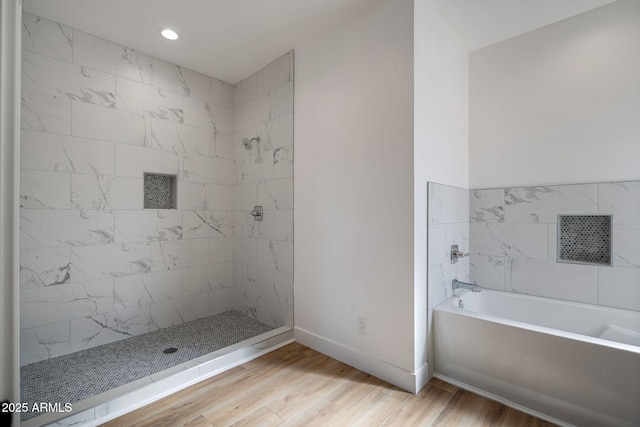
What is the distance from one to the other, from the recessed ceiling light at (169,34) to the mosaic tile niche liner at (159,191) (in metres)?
1.24

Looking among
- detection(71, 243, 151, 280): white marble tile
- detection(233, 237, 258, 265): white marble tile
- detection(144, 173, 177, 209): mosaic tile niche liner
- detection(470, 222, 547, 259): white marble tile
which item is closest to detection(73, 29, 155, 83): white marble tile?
detection(144, 173, 177, 209): mosaic tile niche liner

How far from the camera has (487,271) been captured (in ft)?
8.79

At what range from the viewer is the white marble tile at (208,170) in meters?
3.12

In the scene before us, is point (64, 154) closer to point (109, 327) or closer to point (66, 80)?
point (66, 80)

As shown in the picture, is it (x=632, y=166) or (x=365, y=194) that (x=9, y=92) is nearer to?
(x=365, y=194)

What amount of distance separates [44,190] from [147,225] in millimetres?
790

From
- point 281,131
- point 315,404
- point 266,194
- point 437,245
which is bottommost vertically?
point 315,404

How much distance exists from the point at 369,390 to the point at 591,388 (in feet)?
4.03

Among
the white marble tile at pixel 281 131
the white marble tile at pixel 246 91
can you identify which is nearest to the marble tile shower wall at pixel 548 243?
the white marble tile at pixel 281 131

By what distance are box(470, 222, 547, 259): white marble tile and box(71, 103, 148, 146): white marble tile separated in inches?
129

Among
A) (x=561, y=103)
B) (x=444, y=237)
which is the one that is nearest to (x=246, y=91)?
(x=444, y=237)

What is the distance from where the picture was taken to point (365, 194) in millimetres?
2205

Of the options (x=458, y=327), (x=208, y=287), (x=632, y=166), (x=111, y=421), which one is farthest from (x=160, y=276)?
(x=632, y=166)

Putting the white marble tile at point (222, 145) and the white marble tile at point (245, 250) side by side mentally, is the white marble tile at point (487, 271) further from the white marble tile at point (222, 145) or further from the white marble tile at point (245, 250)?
the white marble tile at point (222, 145)
